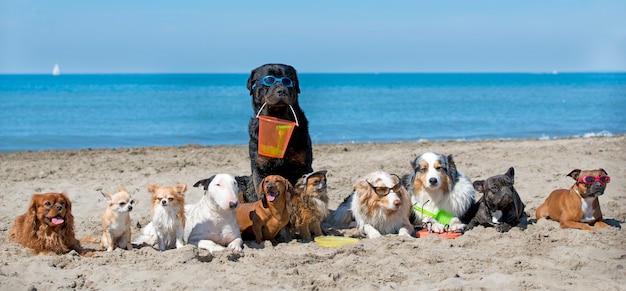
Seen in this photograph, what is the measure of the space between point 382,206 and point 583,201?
214 centimetres

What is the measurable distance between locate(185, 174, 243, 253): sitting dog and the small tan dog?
600 mm

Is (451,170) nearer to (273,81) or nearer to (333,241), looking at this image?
(333,241)

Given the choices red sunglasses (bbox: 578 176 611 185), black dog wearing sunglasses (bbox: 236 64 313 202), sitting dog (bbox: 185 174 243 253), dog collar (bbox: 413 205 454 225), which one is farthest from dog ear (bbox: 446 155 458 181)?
sitting dog (bbox: 185 174 243 253)

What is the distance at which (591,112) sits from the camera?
30.3 m

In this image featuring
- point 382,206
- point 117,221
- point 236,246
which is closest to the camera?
point 117,221

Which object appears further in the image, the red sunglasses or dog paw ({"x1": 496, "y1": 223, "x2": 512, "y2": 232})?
dog paw ({"x1": 496, "y1": 223, "x2": 512, "y2": 232})

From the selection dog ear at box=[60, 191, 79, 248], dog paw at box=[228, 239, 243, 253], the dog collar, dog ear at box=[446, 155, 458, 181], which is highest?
dog ear at box=[446, 155, 458, 181]

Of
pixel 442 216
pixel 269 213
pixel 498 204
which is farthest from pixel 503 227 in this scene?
pixel 269 213

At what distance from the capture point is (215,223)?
660 cm

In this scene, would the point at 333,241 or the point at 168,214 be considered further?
the point at 333,241

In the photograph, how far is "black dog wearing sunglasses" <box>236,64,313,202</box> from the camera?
7.40 meters

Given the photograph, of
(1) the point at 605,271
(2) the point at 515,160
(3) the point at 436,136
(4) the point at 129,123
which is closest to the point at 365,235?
(1) the point at 605,271

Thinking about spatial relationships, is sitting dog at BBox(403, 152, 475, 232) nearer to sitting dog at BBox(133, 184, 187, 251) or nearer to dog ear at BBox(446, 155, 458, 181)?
dog ear at BBox(446, 155, 458, 181)

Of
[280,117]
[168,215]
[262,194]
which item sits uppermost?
[280,117]
